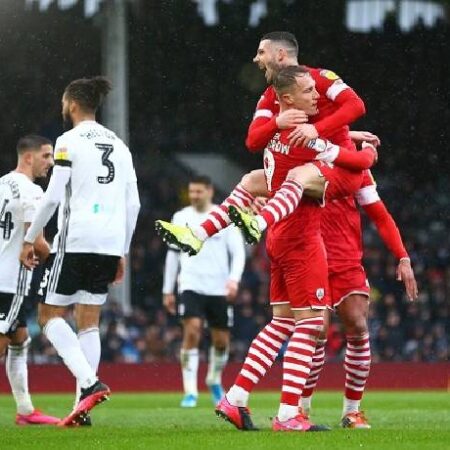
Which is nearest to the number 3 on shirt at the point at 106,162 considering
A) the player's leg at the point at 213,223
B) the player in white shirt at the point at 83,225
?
the player in white shirt at the point at 83,225

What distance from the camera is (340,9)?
2670 cm

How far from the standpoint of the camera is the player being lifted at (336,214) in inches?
344

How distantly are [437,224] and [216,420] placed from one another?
18.2 metres

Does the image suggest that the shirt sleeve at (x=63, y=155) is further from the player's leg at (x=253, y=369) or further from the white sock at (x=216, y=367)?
the white sock at (x=216, y=367)

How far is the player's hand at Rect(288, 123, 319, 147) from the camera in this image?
862 cm

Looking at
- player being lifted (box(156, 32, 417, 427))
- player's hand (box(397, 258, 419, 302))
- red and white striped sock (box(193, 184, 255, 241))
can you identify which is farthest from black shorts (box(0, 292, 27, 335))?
player's hand (box(397, 258, 419, 302))

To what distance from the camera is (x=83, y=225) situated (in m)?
9.76

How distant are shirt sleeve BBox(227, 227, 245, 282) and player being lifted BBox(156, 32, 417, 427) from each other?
4618 mm

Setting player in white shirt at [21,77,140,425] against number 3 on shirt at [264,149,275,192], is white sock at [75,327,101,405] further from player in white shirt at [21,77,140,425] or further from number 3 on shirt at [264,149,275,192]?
number 3 on shirt at [264,149,275,192]

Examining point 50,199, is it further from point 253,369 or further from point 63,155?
point 253,369

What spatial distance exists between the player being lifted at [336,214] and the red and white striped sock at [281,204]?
21 cm

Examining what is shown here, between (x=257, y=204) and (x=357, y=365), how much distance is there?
136 centimetres

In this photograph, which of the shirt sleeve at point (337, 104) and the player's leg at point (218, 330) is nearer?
the shirt sleeve at point (337, 104)

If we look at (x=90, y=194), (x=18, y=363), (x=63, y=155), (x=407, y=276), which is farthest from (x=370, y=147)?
(x=18, y=363)
